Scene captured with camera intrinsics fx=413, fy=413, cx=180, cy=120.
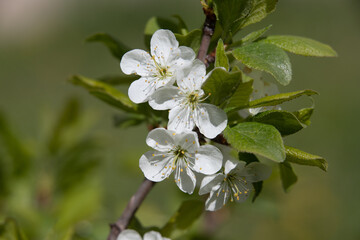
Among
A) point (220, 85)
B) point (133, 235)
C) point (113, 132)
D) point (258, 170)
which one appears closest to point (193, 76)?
point (220, 85)

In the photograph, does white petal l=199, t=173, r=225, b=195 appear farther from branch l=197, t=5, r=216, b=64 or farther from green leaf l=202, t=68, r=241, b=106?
branch l=197, t=5, r=216, b=64

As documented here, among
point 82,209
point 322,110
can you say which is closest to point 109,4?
point 322,110

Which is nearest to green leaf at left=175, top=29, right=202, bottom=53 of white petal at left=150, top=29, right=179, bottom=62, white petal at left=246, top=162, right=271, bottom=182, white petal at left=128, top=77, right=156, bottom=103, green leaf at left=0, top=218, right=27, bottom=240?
white petal at left=150, top=29, right=179, bottom=62

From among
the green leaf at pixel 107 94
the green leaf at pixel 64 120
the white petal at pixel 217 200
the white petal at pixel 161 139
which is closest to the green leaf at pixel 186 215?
the white petal at pixel 217 200

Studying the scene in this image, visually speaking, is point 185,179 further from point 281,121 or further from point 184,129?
point 281,121

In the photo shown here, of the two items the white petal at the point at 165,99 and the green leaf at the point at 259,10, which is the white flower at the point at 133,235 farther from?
the green leaf at the point at 259,10
